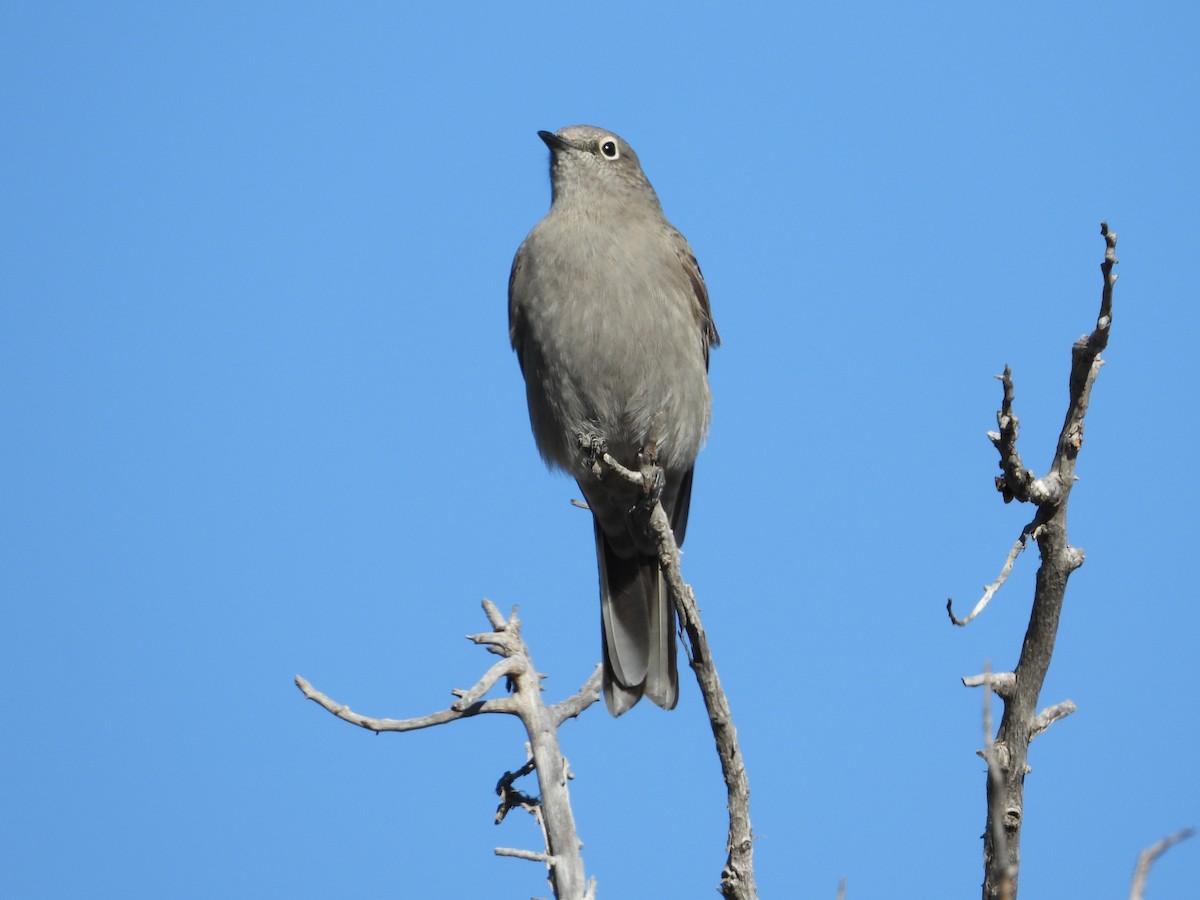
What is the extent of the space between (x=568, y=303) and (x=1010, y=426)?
172 inches

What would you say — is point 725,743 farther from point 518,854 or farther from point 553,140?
point 553,140

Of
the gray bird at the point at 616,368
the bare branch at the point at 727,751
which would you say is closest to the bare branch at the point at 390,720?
the bare branch at the point at 727,751

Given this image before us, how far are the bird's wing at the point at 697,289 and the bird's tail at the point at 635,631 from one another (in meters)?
1.62

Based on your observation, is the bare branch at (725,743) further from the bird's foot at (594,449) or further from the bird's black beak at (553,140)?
the bird's black beak at (553,140)

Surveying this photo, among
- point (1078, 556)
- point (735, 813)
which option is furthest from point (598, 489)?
point (1078, 556)

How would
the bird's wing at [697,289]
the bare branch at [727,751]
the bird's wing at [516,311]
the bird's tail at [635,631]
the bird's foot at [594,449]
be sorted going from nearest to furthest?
the bare branch at [727,751] < the bird's foot at [594,449] < the bird's tail at [635,631] < the bird's wing at [516,311] < the bird's wing at [697,289]

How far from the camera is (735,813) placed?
219 inches

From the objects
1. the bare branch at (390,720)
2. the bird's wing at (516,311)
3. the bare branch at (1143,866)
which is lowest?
the bare branch at (1143,866)

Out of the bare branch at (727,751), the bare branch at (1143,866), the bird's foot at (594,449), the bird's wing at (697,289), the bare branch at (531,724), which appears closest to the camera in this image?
the bare branch at (1143,866)

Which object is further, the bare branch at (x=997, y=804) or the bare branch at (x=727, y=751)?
the bare branch at (x=727, y=751)

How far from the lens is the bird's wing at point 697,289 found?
30.0 feet

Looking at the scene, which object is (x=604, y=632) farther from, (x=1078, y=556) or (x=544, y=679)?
(x=1078, y=556)

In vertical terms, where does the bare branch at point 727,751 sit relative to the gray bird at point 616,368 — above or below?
below

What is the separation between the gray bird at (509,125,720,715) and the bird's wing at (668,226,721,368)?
0.02 m
